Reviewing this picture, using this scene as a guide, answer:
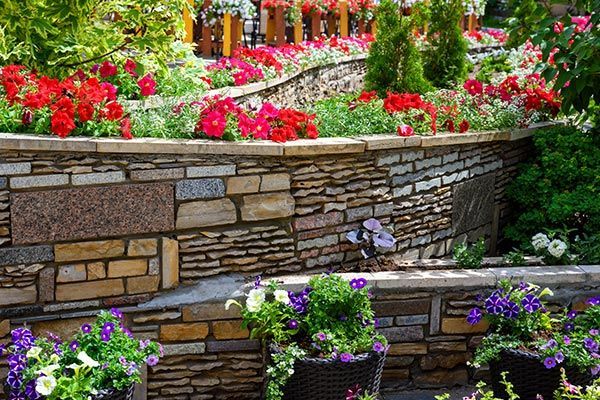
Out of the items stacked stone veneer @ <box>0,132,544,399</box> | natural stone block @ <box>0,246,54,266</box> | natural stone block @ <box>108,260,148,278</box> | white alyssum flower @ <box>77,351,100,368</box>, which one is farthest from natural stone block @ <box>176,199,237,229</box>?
white alyssum flower @ <box>77,351,100,368</box>

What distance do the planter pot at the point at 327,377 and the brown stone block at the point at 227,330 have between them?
449 millimetres

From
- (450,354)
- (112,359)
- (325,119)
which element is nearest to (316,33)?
(325,119)

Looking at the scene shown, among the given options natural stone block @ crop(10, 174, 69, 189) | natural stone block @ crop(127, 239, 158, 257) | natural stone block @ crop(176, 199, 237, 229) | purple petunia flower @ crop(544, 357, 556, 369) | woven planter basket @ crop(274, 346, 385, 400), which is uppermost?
natural stone block @ crop(10, 174, 69, 189)

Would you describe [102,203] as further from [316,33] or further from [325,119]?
[316,33]

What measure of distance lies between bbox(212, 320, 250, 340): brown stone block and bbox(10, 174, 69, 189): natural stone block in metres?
1.02

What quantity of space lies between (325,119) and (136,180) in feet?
4.47

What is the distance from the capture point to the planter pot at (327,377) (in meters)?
4.38

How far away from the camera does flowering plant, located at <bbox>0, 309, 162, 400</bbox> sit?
12.6ft

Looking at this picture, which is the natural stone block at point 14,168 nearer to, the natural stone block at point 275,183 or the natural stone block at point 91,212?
the natural stone block at point 91,212

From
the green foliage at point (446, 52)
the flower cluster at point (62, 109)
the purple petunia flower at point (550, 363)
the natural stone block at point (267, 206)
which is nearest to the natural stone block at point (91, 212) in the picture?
the flower cluster at point (62, 109)

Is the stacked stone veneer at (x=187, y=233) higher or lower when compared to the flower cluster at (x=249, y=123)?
lower

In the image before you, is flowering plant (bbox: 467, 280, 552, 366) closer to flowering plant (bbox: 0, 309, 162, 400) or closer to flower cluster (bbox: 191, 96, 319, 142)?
flower cluster (bbox: 191, 96, 319, 142)

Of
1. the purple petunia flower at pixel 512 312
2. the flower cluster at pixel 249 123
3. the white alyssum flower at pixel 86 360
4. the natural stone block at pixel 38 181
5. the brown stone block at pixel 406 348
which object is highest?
the flower cluster at pixel 249 123

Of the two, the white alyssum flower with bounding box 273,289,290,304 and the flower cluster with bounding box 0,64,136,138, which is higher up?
the flower cluster with bounding box 0,64,136,138
